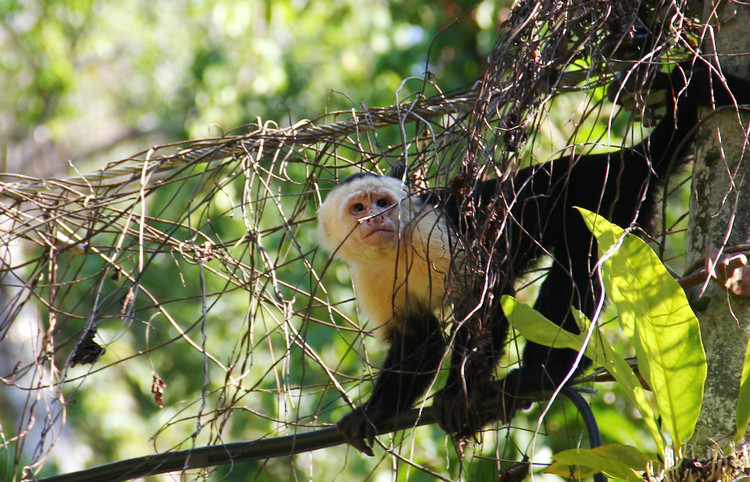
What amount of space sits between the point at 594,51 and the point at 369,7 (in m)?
5.80

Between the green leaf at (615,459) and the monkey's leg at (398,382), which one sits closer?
the green leaf at (615,459)

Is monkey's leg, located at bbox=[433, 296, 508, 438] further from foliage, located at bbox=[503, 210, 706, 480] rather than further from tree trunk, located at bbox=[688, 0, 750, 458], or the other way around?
tree trunk, located at bbox=[688, 0, 750, 458]

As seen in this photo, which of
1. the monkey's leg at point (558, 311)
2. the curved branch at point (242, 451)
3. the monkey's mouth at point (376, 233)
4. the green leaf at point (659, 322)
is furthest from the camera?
the monkey's mouth at point (376, 233)

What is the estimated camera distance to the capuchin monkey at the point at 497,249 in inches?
82.7

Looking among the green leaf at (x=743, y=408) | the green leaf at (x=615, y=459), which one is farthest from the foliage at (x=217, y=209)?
the green leaf at (x=743, y=408)

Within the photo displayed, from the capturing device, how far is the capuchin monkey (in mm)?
2100

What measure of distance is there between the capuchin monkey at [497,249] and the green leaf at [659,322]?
0.41m

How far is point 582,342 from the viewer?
1.62 metres

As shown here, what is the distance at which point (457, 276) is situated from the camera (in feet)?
5.57

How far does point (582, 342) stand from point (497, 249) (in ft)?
1.16

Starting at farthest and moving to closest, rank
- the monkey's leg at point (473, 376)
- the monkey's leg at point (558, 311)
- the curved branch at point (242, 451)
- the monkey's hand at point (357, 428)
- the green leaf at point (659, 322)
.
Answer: the monkey's hand at point (357, 428) < the monkey's leg at point (558, 311) < the curved branch at point (242, 451) < the monkey's leg at point (473, 376) < the green leaf at point (659, 322)

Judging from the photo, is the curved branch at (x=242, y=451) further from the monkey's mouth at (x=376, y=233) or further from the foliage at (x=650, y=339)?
the monkey's mouth at (x=376, y=233)

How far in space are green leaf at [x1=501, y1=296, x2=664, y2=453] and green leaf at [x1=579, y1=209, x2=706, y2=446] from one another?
0.04 meters

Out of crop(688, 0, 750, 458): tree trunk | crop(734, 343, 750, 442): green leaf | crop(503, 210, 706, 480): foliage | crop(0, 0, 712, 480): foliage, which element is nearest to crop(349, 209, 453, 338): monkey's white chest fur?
crop(0, 0, 712, 480): foliage
